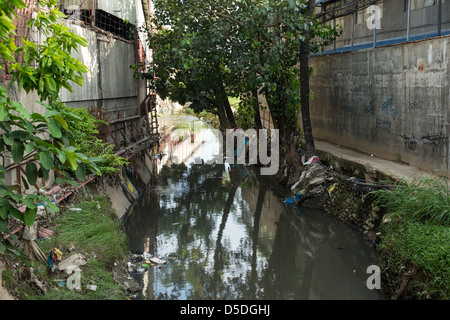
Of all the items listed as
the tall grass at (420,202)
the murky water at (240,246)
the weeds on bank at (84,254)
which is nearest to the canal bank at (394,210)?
the tall grass at (420,202)

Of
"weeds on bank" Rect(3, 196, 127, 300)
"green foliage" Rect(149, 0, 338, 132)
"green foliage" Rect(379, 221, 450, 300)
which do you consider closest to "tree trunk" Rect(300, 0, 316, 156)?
"green foliage" Rect(149, 0, 338, 132)

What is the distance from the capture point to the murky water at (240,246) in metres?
7.29

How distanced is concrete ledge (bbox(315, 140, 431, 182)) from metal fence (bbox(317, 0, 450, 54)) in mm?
2814

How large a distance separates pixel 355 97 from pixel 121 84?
7855 millimetres

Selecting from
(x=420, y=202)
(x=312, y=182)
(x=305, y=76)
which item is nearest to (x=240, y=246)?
(x=312, y=182)

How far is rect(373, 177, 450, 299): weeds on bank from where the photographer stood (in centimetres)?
570

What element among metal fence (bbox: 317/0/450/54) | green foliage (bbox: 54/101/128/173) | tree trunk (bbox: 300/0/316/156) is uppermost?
metal fence (bbox: 317/0/450/54)

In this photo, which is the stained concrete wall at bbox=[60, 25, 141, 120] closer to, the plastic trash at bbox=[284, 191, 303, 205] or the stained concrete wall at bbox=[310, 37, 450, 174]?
the plastic trash at bbox=[284, 191, 303, 205]

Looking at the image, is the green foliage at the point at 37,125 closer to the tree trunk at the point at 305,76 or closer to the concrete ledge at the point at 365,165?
the concrete ledge at the point at 365,165

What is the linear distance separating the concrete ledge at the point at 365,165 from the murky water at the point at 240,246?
50.3 inches

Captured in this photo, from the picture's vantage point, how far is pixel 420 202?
A: 277 inches

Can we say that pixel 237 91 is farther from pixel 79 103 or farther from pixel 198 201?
pixel 79 103

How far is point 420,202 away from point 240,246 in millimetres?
3684

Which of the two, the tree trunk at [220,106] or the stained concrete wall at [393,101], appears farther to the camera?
the tree trunk at [220,106]
